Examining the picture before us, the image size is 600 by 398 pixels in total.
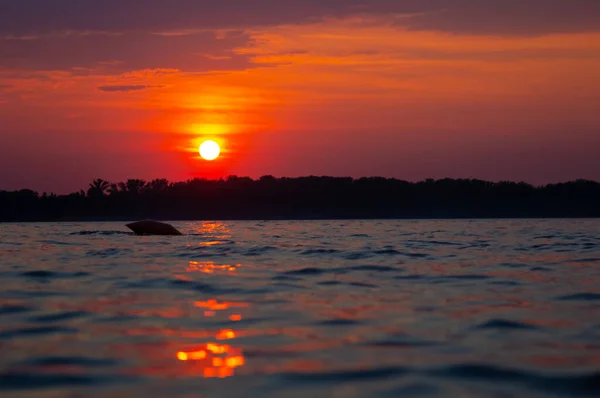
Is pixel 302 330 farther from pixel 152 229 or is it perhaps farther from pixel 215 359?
pixel 152 229

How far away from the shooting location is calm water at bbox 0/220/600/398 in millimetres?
7871

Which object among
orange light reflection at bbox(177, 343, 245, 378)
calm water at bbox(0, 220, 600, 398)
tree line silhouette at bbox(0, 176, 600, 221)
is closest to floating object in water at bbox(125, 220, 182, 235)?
calm water at bbox(0, 220, 600, 398)

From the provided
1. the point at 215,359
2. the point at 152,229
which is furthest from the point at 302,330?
the point at 152,229

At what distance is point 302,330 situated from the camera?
1072cm

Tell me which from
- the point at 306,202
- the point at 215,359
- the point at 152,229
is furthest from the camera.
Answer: the point at 306,202

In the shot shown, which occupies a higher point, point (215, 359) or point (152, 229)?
point (152, 229)

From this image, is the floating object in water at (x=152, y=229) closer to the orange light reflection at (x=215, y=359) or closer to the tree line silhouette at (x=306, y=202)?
the orange light reflection at (x=215, y=359)

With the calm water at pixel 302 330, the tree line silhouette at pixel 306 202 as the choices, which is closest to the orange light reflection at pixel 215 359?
the calm water at pixel 302 330

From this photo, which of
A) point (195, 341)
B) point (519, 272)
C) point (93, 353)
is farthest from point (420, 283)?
point (93, 353)

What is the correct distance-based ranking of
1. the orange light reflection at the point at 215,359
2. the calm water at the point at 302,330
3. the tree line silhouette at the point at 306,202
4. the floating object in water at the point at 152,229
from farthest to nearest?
1. the tree line silhouette at the point at 306,202
2. the floating object in water at the point at 152,229
3. the orange light reflection at the point at 215,359
4. the calm water at the point at 302,330

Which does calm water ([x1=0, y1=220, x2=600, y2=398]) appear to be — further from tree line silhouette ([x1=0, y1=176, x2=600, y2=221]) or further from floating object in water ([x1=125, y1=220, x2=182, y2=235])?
tree line silhouette ([x1=0, y1=176, x2=600, y2=221])

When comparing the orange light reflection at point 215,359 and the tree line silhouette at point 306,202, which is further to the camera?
the tree line silhouette at point 306,202

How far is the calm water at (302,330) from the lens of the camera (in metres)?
7.87

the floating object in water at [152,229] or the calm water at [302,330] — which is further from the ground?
the floating object in water at [152,229]
